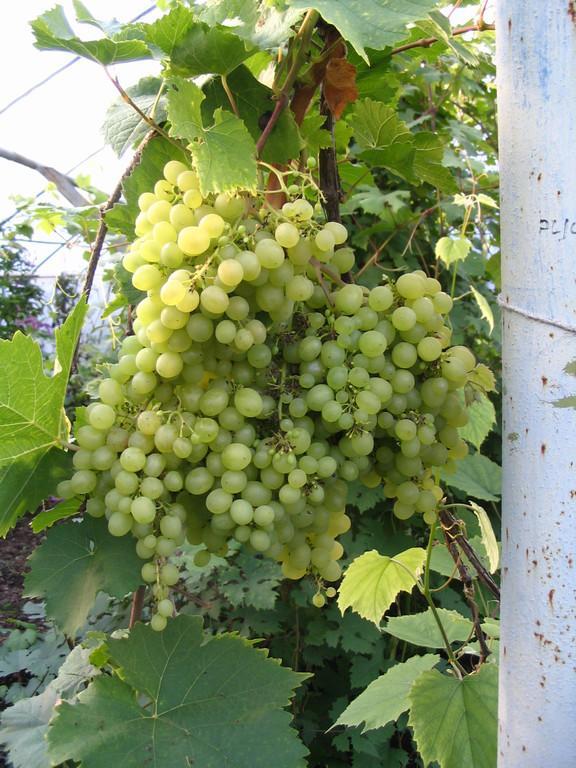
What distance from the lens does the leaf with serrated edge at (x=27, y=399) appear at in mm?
602

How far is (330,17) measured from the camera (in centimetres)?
48

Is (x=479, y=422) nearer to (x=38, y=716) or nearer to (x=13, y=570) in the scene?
(x=38, y=716)

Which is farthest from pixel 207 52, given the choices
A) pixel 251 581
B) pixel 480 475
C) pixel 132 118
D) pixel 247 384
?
pixel 251 581

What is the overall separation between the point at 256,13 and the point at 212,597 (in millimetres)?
1318

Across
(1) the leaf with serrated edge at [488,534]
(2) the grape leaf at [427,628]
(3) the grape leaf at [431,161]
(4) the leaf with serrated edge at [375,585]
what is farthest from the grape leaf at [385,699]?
(3) the grape leaf at [431,161]

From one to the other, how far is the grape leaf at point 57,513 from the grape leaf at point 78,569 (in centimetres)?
1

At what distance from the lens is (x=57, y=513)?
0.66m

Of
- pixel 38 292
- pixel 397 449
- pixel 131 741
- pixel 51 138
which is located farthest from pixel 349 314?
pixel 51 138

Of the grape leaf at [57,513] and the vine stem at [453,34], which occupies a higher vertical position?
the vine stem at [453,34]

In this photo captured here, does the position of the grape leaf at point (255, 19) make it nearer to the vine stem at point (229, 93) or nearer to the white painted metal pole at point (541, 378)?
the vine stem at point (229, 93)

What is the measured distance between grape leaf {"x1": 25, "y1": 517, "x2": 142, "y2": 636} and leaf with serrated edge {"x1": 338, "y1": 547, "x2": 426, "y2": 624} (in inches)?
10.1

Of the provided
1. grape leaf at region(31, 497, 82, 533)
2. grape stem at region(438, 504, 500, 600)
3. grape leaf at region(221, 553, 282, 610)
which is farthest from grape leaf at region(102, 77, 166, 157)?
grape leaf at region(221, 553, 282, 610)

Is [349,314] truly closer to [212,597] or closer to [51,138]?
[212,597]

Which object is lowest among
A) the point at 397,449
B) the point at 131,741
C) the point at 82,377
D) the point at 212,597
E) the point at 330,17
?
the point at 82,377
